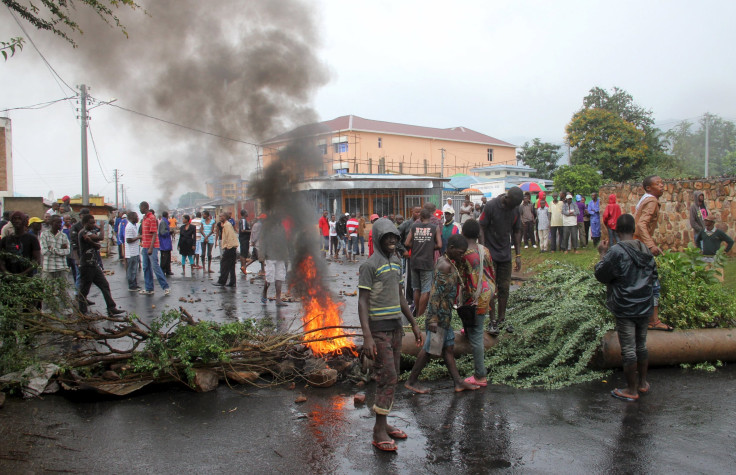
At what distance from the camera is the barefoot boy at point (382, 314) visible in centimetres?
416

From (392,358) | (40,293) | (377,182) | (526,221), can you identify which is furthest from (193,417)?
(377,182)

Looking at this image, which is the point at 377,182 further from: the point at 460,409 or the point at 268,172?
the point at 460,409

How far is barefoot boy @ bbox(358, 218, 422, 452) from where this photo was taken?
4164 millimetres

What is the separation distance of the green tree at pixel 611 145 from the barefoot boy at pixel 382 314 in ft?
120

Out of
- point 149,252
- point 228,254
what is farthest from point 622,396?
point 228,254

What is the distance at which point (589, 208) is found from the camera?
15852 mm

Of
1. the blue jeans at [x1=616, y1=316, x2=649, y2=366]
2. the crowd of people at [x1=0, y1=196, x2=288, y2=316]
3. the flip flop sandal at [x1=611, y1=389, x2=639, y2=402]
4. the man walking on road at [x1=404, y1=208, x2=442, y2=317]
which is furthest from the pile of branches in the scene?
the blue jeans at [x1=616, y1=316, x2=649, y2=366]

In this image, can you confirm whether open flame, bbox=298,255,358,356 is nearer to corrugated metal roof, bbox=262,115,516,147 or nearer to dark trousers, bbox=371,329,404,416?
dark trousers, bbox=371,329,404,416

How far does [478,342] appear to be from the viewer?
543 cm

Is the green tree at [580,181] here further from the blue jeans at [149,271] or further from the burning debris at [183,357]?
the burning debris at [183,357]

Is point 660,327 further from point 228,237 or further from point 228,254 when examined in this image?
point 228,254

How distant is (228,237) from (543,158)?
50270 mm

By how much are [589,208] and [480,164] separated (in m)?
49.7

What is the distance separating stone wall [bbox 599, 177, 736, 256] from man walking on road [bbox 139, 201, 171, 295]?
43.1ft
